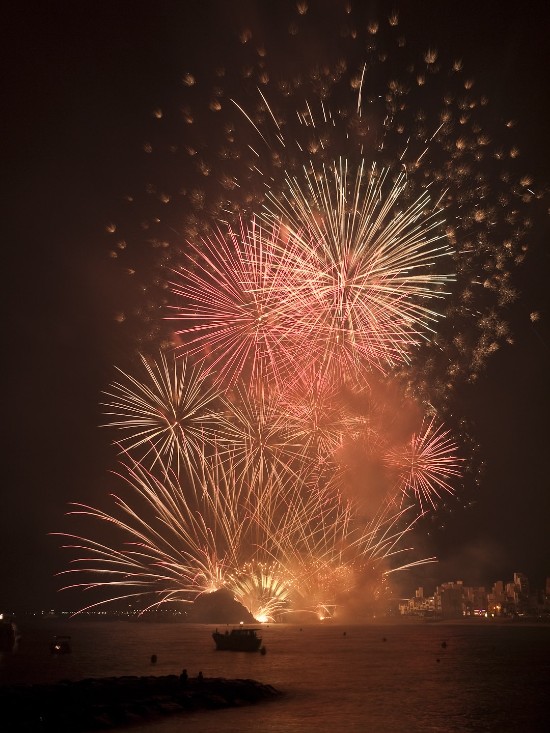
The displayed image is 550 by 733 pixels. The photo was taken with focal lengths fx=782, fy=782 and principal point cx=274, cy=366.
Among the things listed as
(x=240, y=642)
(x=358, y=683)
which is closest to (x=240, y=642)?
(x=240, y=642)

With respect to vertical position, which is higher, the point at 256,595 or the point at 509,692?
the point at 256,595

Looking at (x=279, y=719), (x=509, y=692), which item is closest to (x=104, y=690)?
(x=279, y=719)

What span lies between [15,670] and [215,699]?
31956 mm

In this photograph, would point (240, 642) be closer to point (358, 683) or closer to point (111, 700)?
point (358, 683)

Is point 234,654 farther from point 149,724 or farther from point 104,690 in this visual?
point 149,724

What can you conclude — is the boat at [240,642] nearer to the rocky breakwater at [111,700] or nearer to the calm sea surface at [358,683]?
the calm sea surface at [358,683]

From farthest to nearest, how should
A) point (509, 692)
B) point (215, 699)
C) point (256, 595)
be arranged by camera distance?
point (256, 595) < point (509, 692) < point (215, 699)

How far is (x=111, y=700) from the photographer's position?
3072 centimetres

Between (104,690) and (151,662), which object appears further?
(151,662)

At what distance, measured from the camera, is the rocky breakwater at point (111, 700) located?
1010 inches

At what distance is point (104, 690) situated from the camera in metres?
32.9

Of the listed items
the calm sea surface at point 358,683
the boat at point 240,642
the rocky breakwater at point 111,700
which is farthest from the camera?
the boat at point 240,642

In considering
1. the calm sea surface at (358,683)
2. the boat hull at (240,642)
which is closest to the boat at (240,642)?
the boat hull at (240,642)

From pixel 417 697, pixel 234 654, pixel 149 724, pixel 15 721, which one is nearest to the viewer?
pixel 15 721
